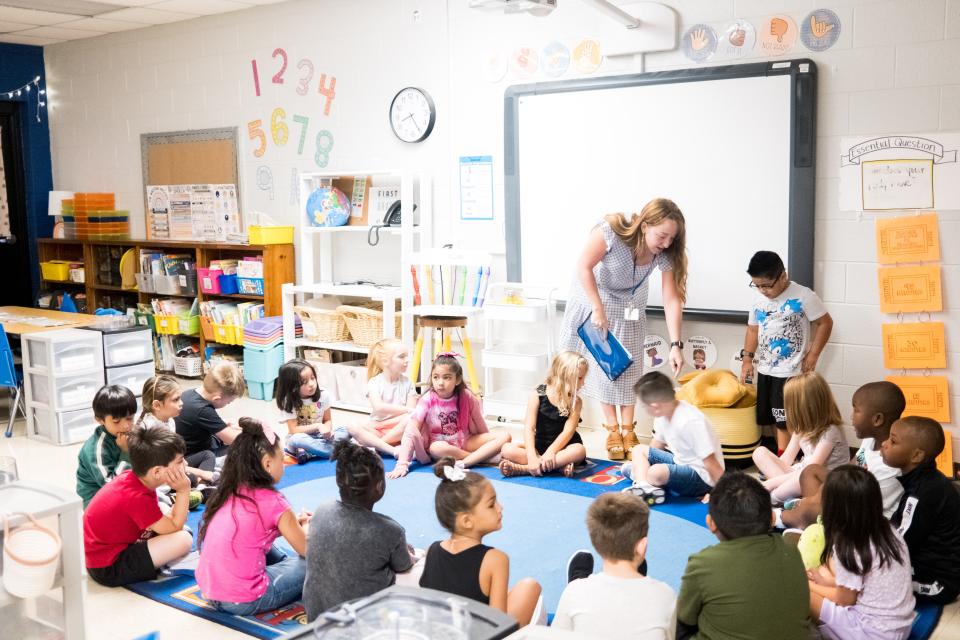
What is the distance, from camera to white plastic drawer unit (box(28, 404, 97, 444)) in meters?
5.19

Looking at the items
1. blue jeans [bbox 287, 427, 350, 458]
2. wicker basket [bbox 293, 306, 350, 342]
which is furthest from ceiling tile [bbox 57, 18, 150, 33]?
blue jeans [bbox 287, 427, 350, 458]

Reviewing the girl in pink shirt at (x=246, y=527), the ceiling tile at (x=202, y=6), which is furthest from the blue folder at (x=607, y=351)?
the ceiling tile at (x=202, y=6)

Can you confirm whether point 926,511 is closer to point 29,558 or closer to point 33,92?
point 29,558

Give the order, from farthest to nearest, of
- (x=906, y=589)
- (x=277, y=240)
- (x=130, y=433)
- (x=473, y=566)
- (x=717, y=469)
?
(x=277, y=240)
(x=717, y=469)
(x=130, y=433)
(x=906, y=589)
(x=473, y=566)

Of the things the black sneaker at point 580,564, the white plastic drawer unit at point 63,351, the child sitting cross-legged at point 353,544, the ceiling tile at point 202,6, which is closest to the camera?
the child sitting cross-legged at point 353,544

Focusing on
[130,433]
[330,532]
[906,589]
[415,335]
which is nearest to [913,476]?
[906,589]

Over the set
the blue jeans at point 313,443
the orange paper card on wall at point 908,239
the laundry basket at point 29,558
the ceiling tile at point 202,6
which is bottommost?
the blue jeans at point 313,443

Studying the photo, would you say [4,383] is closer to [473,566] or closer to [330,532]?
[330,532]

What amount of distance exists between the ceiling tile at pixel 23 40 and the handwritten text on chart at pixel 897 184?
6.63m

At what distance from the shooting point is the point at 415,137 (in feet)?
19.1

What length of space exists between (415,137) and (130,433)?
284cm

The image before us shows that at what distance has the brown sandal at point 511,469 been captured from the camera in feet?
14.5

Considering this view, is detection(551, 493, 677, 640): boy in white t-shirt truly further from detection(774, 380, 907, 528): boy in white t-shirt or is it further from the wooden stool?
the wooden stool

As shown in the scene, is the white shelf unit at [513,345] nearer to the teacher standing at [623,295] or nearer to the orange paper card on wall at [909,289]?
the teacher standing at [623,295]
